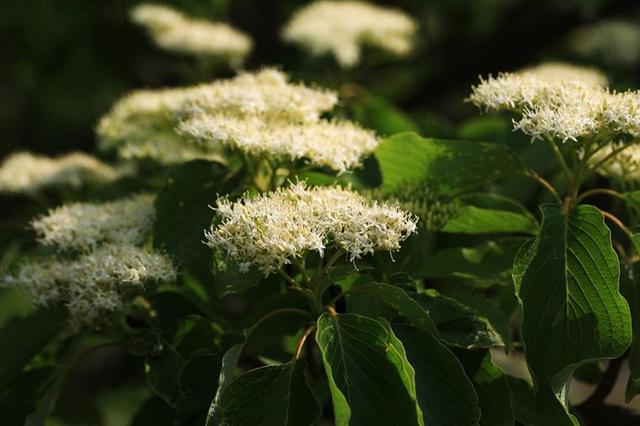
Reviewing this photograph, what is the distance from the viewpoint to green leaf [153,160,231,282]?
5.68 feet

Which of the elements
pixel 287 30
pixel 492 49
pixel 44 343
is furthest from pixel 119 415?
pixel 44 343

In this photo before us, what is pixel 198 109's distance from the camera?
183 centimetres

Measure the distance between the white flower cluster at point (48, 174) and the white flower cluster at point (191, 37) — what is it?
2.13 ft

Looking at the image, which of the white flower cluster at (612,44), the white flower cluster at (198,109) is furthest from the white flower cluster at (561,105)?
the white flower cluster at (612,44)

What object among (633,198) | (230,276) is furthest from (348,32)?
(230,276)

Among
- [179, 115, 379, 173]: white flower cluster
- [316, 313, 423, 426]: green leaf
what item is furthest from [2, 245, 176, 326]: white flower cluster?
[316, 313, 423, 426]: green leaf

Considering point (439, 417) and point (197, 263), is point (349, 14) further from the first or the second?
point (439, 417)

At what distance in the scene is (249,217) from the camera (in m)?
1.39

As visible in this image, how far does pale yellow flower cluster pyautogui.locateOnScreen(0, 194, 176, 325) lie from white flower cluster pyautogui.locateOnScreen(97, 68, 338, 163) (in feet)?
0.81

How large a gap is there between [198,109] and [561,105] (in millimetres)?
711

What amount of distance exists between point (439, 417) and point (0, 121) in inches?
143

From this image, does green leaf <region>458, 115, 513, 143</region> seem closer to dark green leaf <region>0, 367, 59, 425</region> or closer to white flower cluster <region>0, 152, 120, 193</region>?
white flower cluster <region>0, 152, 120, 193</region>

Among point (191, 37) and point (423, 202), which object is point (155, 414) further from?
point (191, 37)

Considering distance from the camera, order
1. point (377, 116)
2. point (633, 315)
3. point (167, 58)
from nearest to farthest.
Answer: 1. point (633, 315)
2. point (377, 116)
3. point (167, 58)
